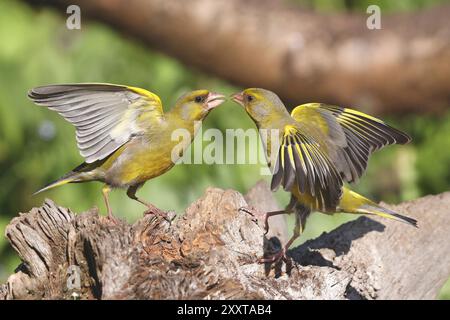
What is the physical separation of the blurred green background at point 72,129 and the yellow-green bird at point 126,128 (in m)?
1.95

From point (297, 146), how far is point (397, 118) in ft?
13.9

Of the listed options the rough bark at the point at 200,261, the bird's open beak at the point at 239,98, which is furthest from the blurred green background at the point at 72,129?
the rough bark at the point at 200,261

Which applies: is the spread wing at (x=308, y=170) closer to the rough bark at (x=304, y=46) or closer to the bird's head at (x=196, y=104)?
the bird's head at (x=196, y=104)

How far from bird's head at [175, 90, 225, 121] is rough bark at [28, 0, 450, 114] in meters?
3.82

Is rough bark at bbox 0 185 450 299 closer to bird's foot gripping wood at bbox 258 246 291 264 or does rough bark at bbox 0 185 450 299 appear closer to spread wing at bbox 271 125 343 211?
bird's foot gripping wood at bbox 258 246 291 264

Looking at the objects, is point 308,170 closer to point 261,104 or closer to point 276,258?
point 276,258

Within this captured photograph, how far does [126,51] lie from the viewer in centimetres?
845

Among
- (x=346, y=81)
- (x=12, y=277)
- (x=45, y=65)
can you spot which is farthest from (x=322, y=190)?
(x=45, y=65)

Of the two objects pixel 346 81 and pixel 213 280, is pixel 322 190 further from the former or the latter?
pixel 346 81

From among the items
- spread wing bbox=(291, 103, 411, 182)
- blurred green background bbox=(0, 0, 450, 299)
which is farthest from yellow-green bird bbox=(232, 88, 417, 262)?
blurred green background bbox=(0, 0, 450, 299)

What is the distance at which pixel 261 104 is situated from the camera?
427 centimetres

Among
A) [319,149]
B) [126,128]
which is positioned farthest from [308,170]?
[126,128]

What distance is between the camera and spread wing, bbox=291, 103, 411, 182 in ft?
14.0
